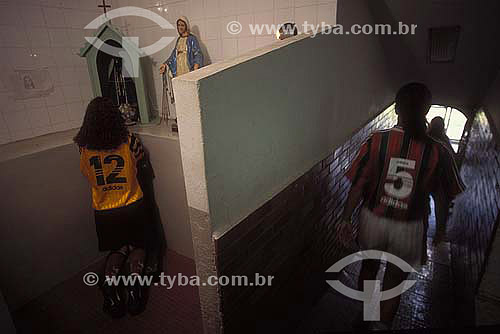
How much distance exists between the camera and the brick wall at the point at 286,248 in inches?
52.4

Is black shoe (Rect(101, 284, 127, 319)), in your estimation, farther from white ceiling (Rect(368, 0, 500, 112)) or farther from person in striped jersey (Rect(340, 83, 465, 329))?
white ceiling (Rect(368, 0, 500, 112))

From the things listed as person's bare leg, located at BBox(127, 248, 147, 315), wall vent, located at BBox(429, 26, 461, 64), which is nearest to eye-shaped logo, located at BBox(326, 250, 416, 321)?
person's bare leg, located at BBox(127, 248, 147, 315)

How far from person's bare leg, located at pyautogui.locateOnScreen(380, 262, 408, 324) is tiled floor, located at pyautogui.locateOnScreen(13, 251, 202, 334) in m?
1.35

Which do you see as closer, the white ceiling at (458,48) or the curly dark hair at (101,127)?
the curly dark hair at (101,127)

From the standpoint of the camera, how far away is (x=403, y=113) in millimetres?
1637

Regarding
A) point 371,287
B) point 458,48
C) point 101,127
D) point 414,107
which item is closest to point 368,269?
point 371,287

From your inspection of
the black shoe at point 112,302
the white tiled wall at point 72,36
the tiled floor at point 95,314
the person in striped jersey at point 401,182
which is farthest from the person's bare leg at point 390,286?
the black shoe at point 112,302

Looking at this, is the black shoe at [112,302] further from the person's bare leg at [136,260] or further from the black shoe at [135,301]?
the person's bare leg at [136,260]

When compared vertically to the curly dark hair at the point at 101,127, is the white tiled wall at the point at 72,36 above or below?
above

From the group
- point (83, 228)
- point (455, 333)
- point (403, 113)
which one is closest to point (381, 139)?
point (403, 113)

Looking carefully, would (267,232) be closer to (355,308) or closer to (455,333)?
(455,333)

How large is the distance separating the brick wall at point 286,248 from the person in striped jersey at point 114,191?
1209mm

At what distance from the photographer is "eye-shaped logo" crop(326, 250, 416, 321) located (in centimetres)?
189

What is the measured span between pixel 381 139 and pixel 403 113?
19 cm
